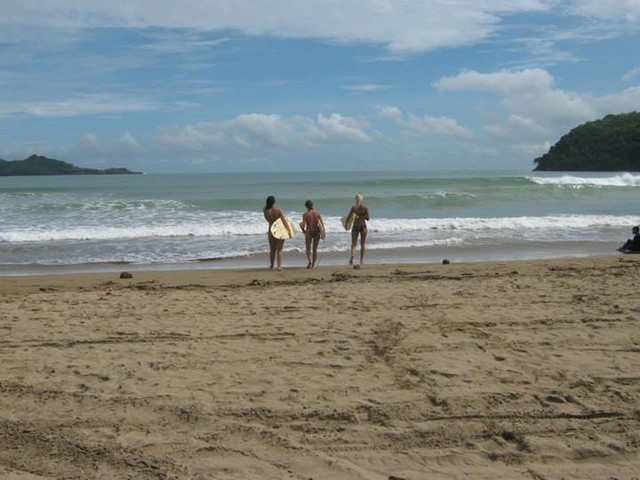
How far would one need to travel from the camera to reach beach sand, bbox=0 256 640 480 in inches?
142

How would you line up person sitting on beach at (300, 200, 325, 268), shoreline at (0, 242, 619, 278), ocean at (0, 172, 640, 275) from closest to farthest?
person sitting on beach at (300, 200, 325, 268) < shoreline at (0, 242, 619, 278) < ocean at (0, 172, 640, 275)

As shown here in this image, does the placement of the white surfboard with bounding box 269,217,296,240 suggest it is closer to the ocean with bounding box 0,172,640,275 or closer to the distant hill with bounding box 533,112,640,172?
the ocean with bounding box 0,172,640,275

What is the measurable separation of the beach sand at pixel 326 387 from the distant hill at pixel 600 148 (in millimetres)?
81663

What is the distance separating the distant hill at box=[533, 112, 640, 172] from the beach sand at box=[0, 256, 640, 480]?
268ft

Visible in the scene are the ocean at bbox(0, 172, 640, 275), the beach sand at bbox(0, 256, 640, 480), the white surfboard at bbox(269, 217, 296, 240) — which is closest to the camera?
the beach sand at bbox(0, 256, 640, 480)

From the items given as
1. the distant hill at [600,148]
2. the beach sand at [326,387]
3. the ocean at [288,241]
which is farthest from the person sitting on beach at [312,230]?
the distant hill at [600,148]

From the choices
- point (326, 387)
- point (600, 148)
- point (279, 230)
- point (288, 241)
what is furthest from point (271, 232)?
point (600, 148)

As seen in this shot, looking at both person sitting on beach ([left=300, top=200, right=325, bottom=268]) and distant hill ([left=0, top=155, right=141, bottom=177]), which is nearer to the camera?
person sitting on beach ([left=300, top=200, right=325, bottom=268])

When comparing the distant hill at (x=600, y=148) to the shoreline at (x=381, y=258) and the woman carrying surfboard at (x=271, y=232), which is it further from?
the woman carrying surfboard at (x=271, y=232)

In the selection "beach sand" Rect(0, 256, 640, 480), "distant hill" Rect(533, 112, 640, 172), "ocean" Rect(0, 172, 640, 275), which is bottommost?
"beach sand" Rect(0, 256, 640, 480)

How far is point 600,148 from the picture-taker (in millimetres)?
85500

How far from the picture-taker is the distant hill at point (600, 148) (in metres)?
80.8

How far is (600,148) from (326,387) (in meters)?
→ 90.2

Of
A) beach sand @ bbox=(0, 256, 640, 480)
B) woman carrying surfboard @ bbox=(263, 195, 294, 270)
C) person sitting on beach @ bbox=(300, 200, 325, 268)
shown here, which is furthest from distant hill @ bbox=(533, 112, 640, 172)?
beach sand @ bbox=(0, 256, 640, 480)
